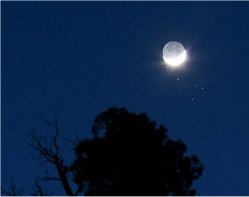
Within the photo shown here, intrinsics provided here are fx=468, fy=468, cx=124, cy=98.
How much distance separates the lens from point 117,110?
22.3 m

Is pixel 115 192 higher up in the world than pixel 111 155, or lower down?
lower down

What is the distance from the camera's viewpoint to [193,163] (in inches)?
874

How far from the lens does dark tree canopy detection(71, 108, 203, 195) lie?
67.4 ft

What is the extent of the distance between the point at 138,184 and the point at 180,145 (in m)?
3.03

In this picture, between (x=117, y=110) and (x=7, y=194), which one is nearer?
(x=7, y=194)

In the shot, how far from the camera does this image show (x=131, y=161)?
20.8 meters

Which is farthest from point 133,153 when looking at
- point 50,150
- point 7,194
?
point 7,194

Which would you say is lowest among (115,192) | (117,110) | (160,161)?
(115,192)

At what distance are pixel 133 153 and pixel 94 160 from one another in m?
1.80

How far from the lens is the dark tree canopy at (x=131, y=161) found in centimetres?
2055

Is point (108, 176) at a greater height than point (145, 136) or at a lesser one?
lesser

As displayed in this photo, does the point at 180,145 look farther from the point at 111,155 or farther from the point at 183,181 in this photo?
the point at 111,155

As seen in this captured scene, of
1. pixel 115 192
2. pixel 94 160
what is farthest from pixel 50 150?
pixel 115 192

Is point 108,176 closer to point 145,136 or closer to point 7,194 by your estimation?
point 145,136
